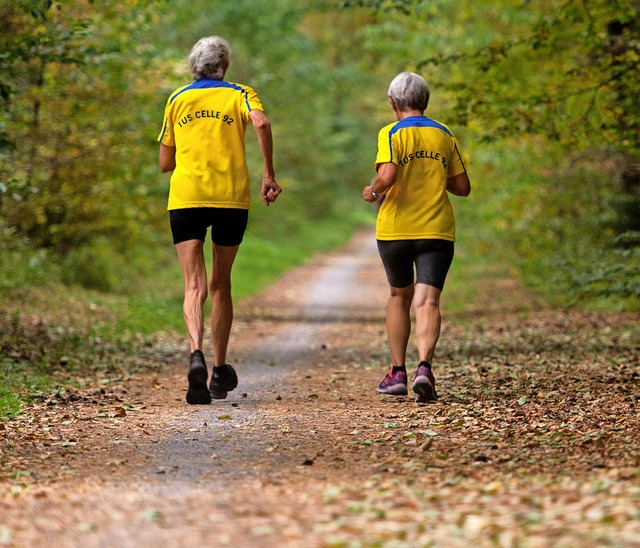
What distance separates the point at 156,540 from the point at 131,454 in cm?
183

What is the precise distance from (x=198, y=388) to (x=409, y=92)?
8.31ft

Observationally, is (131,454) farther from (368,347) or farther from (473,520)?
(368,347)

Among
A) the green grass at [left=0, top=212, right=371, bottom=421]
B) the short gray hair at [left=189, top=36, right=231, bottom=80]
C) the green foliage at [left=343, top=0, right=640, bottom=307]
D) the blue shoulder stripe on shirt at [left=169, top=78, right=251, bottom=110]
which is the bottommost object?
the green grass at [left=0, top=212, right=371, bottom=421]

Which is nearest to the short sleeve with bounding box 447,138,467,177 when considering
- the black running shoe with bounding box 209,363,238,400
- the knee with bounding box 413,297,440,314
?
the knee with bounding box 413,297,440,314

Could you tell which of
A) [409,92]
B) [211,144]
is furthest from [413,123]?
[211,144]

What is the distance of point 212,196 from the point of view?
7.34 meters

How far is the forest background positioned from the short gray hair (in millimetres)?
2055

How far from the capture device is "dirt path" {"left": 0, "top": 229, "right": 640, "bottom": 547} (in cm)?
413

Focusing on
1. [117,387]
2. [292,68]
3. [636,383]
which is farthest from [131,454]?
[292,68]

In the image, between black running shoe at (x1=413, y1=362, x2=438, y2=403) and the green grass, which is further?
the green grass

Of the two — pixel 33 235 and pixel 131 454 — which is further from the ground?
pixel 33 235

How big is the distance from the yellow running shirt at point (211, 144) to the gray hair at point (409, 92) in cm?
99

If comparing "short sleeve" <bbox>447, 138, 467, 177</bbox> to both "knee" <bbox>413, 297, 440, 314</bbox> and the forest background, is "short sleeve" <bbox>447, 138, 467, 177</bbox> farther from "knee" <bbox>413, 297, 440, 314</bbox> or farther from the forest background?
the forest background

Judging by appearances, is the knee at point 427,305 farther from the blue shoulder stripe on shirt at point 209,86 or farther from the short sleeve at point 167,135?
the short sleeve at point 167,135
